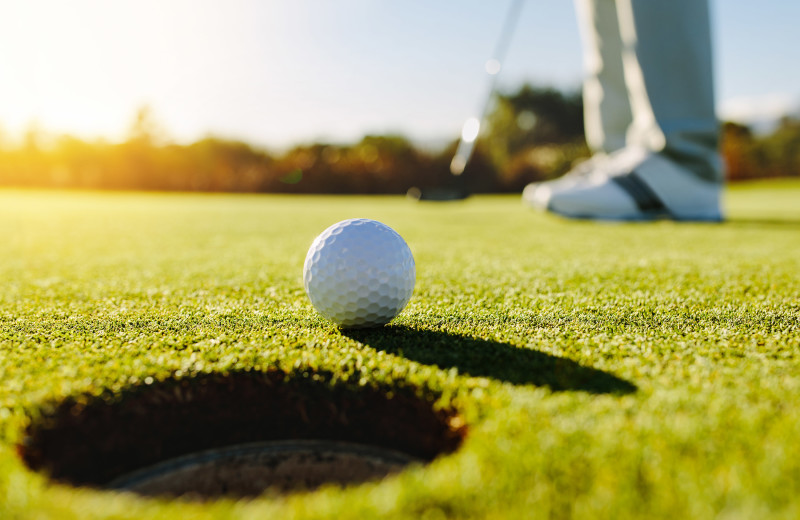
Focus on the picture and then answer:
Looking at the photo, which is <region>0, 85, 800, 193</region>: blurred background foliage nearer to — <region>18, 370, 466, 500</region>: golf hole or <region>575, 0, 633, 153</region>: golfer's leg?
<region>575, 0, 633, 153</region>: golfer's leg

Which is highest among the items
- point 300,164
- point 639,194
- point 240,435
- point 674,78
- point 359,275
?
point 300,164

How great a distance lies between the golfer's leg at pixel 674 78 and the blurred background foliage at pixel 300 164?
1669 cm

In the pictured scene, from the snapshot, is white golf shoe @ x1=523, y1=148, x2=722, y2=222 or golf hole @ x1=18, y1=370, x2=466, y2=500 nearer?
golf hole @ x1=18, y1=370, x2=466, y2=500

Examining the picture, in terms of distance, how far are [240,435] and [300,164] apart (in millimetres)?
23125

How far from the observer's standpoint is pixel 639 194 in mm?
4715

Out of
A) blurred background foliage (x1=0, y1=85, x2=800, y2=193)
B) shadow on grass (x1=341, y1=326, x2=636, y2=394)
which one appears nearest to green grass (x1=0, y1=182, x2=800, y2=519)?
shadow on grass (x1=341, y1=326, x2=636, y2=394)

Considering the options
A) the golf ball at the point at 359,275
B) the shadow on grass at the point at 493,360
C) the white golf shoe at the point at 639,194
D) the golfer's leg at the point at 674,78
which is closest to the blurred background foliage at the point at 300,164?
the white golf shoe at the point at 639,194

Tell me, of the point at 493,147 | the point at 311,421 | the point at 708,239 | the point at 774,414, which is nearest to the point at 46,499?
the point at 311,421

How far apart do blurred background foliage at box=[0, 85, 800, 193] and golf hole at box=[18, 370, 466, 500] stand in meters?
20.4

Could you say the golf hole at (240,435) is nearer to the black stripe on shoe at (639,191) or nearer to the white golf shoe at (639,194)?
the white golf shoe at (639,194)

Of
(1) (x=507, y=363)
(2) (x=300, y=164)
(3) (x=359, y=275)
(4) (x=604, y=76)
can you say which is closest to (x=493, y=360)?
(1) (x=507, y=363)

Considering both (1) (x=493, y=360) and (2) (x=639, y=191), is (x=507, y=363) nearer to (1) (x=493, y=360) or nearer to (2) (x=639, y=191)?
(1) (x=493, y=360)

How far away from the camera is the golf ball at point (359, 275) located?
165cm

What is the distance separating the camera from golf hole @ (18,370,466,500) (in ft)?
3.97
